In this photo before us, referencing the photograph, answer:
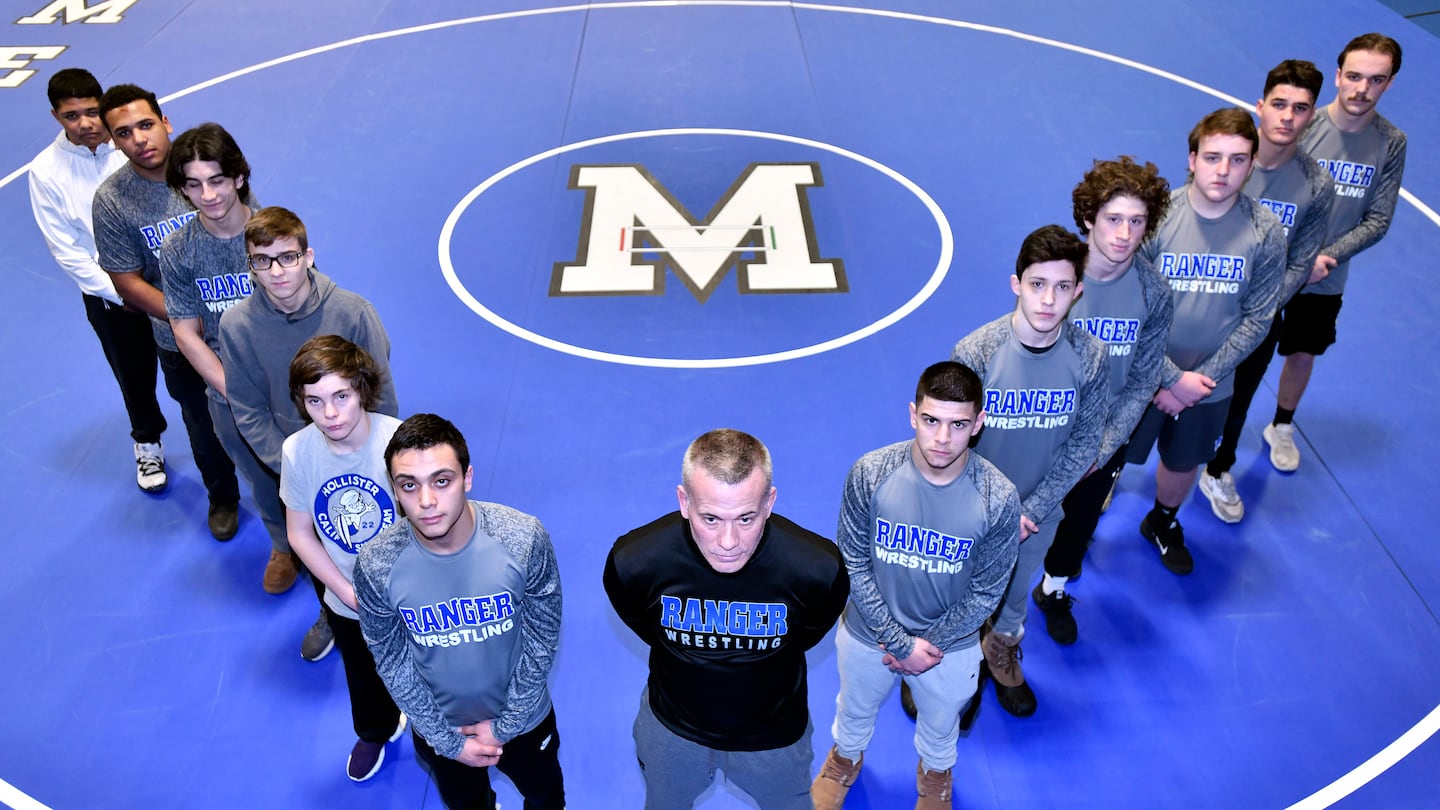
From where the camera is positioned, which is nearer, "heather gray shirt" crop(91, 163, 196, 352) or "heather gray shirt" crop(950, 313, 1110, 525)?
"heather gray shirt" crop(950, 313, 1110, 525)

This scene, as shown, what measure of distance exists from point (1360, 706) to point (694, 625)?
3.58 metres

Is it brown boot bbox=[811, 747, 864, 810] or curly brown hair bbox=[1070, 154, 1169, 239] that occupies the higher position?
curly brown hair bbox=[1070, 154, 1169, 239]

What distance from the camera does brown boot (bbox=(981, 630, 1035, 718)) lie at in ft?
17.0

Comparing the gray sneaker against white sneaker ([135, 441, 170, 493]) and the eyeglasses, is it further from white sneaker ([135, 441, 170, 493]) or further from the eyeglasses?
the eyeglasses

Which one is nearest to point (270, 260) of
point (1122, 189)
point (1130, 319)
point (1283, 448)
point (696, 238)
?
point (1122, 189)

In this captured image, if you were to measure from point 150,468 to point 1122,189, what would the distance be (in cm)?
562

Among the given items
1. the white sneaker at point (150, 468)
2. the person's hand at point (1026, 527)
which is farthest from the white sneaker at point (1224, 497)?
the white sneaker at point (150, 468)

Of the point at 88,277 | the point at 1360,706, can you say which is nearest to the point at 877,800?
the point at 1360,706

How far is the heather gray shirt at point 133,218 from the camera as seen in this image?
5.38 meters

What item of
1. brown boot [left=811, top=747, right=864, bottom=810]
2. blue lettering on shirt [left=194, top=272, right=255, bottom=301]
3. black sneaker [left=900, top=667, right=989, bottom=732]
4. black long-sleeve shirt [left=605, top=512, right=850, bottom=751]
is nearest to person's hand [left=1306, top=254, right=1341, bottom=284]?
black sneaker [left=900, top=667, right=989, bottom=732]

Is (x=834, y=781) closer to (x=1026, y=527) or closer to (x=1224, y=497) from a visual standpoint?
(x=1026, y=527)

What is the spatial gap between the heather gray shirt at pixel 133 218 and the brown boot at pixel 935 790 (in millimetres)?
4316

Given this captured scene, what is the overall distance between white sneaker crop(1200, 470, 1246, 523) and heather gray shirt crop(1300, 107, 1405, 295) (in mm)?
1244

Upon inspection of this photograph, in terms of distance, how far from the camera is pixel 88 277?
588cm
